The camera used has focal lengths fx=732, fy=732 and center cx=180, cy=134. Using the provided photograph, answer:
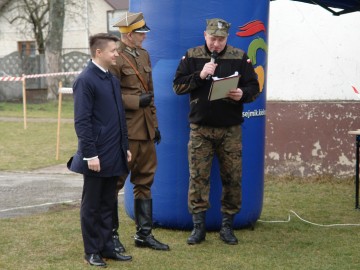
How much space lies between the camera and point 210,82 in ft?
21.5

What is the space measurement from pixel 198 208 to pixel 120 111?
4.67 feet

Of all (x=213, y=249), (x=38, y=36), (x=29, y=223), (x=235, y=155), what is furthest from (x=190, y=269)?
(x=38, y=36)

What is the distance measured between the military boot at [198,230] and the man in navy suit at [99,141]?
984 millimetres

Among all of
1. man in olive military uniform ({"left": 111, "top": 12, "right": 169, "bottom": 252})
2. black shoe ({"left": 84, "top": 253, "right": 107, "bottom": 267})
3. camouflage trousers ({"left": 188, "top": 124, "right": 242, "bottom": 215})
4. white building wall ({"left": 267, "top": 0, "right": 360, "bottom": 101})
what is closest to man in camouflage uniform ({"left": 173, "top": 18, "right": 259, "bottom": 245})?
camouflage trousers ({"left": 188, "top": 124, "right": 242, "bottom": 215})

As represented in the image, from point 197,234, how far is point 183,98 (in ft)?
4.24

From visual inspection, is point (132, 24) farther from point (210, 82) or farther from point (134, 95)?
point (210, 82)

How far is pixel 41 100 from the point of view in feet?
101

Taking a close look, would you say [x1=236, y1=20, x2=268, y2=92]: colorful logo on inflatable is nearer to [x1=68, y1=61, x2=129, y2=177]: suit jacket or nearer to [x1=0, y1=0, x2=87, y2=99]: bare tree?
[x1=68, y1=61, x2=129, y2=177]: suit jacket

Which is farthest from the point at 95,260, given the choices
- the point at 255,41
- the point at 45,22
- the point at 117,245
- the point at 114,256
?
the point at 45,22

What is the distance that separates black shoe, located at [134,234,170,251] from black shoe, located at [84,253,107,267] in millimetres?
669

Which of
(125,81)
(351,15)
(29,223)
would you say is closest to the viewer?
(125,81)

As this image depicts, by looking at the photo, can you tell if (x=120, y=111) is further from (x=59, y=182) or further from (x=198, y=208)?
(x=59, y=182)

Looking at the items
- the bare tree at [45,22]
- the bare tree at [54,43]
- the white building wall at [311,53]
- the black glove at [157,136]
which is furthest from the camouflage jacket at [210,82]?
the bare tree at [54,43]

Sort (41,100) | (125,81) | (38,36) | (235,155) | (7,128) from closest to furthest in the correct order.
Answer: (125,81) < (235,155) < (7,128) < (41,100) < (38,36)
